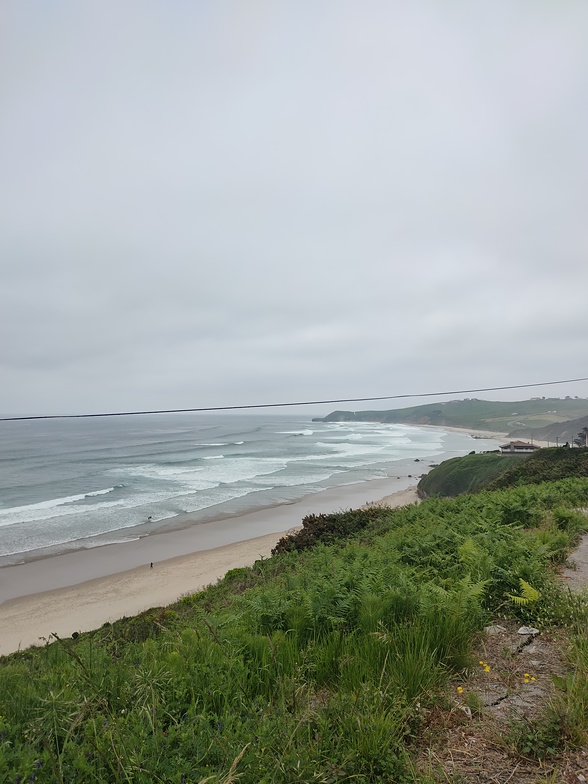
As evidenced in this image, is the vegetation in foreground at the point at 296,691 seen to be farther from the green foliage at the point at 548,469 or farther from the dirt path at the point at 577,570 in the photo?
the green foliage at the point at 548,469

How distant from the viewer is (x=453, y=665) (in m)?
3.53

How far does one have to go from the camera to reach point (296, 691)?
8.82ft

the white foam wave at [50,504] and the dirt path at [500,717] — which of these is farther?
the white foam wave at [50,504]

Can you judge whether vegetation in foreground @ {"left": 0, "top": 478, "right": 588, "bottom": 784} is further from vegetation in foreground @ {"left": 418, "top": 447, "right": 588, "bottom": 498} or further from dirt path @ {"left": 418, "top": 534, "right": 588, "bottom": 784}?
vegetation in foreground @ {"left": 418, "top": 447, "right": 588, "bottom": 498}

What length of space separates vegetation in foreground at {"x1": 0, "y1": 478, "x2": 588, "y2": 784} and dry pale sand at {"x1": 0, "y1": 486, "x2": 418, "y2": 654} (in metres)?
14.9

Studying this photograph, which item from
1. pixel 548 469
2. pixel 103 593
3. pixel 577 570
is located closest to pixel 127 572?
pixel 103 593

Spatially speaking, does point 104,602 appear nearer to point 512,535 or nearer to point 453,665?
point 512,535

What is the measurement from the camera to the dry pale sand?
655 inches

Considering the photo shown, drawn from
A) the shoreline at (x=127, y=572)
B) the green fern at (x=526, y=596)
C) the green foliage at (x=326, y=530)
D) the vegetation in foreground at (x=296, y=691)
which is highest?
the vegetation in foreground at (x=296, y=691)

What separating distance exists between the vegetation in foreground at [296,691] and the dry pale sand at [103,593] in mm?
14873

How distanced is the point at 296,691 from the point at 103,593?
2063cm

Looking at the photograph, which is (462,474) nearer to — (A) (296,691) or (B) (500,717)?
(B) (500,717)

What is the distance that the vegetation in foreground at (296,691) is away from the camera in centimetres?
233

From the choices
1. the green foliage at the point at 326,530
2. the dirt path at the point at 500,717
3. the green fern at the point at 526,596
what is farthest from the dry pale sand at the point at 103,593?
the dirt path at the point at 500,717
